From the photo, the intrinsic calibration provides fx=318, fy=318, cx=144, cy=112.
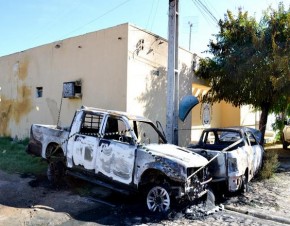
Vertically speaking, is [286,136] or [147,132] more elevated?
[147,132]

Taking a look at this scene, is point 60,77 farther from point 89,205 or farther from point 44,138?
point 89,205

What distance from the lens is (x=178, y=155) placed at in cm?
634

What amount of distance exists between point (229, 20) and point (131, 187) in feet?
28.8

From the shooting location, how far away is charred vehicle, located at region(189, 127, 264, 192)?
6.86 metres

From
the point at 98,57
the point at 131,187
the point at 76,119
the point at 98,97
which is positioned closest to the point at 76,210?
the point at 131,187

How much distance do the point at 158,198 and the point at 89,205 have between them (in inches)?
59.0

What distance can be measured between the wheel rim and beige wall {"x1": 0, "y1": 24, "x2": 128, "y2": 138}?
4.40 m

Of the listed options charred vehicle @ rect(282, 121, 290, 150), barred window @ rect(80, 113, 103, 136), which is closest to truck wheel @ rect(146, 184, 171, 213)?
barred window @ rect(80, 113, 103, 136)

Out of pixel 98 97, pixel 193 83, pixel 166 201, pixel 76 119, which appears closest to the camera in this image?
pixel 166 201

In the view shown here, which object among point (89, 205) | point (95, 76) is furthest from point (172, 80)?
point (89, 205)

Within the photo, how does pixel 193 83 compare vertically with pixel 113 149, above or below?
above

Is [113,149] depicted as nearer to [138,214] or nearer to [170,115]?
[138,214]

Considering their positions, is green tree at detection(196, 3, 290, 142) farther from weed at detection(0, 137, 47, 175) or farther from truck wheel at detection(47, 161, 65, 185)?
weed at detection(0, 137, 47, 175)

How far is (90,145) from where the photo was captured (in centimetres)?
701
